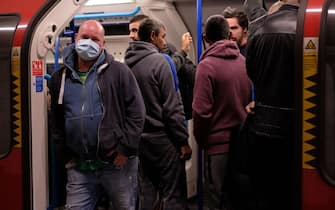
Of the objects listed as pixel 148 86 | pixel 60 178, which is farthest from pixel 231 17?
pixel 60 178

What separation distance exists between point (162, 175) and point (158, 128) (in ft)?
1.27

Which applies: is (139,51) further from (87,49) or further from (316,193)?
(316,193)

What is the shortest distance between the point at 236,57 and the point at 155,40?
729mm

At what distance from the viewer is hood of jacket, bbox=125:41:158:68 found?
11.9 feet

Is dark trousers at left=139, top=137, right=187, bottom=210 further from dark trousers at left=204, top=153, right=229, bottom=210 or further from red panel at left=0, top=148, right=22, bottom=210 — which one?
red panel at left=0, top=148, right=22, bottom=210

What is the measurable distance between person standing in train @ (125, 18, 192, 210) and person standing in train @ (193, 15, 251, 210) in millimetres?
300

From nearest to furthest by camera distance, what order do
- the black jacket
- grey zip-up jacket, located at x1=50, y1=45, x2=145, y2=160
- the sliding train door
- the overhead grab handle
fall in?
the sliding train door, the black jacket, grey zip-up jacket, located at x1=50, y1=45, x2=145, y2=160, the overhead grab handle

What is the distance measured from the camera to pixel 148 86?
3551 mm

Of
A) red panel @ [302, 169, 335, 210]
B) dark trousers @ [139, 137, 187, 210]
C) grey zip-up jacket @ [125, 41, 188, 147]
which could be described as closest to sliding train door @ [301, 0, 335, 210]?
red panel @ [302, 169, 335, 210]

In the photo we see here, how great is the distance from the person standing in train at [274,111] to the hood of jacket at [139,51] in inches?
42.8

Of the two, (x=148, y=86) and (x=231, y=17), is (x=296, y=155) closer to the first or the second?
(x=148, y=86)

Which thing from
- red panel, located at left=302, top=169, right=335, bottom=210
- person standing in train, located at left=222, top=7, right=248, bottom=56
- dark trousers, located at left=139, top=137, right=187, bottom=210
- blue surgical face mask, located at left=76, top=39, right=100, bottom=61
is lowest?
dark trousers, located at left=139, top=137, right=187, bottom=210

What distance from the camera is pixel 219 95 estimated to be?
3.27m

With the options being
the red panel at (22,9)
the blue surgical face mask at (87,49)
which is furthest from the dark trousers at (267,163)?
the red panel at (22,9)
